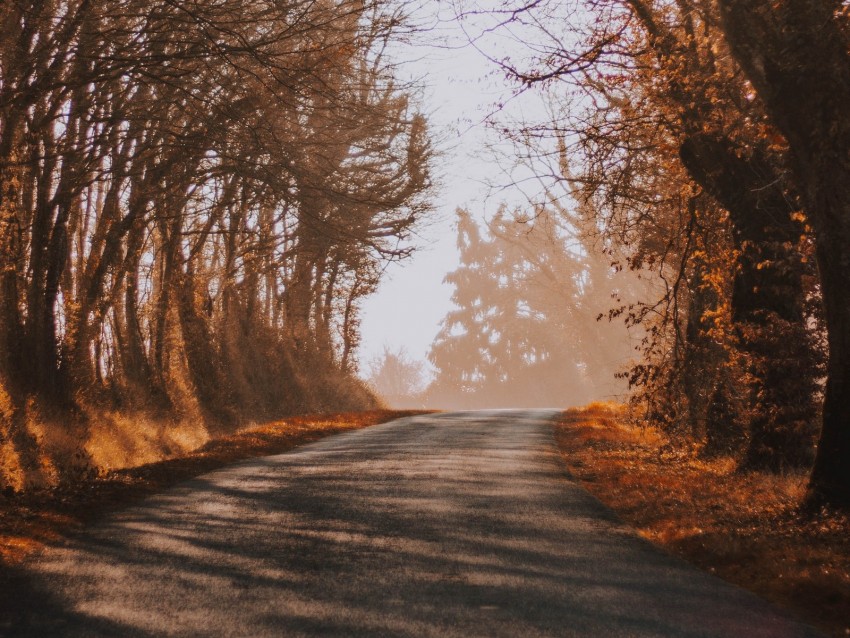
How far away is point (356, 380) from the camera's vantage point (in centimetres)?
3950

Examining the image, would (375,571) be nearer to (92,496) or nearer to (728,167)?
(92,496)

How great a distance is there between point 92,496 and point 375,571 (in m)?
4.88

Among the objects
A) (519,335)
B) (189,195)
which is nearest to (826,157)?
(189,195)

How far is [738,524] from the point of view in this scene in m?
8.91

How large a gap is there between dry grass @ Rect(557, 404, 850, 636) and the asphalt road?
341 millimetres

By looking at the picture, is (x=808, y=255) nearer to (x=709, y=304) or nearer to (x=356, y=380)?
(x=709, y=304)

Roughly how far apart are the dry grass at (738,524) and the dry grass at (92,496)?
217 inches

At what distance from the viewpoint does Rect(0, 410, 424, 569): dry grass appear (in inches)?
317

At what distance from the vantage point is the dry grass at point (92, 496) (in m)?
8.05

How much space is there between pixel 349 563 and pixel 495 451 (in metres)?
9.05

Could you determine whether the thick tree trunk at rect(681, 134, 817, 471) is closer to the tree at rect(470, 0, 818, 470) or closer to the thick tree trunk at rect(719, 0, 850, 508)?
the tree at rect(470, 0, 818, 470)

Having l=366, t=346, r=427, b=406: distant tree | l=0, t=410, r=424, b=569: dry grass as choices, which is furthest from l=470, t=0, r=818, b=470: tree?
l=366, t=346, r=427, b=406: distant tree

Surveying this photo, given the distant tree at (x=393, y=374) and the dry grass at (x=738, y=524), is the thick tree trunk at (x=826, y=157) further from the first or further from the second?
the distant tree at (x=393, y=374)

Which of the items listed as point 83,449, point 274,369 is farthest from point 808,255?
point 274,369
